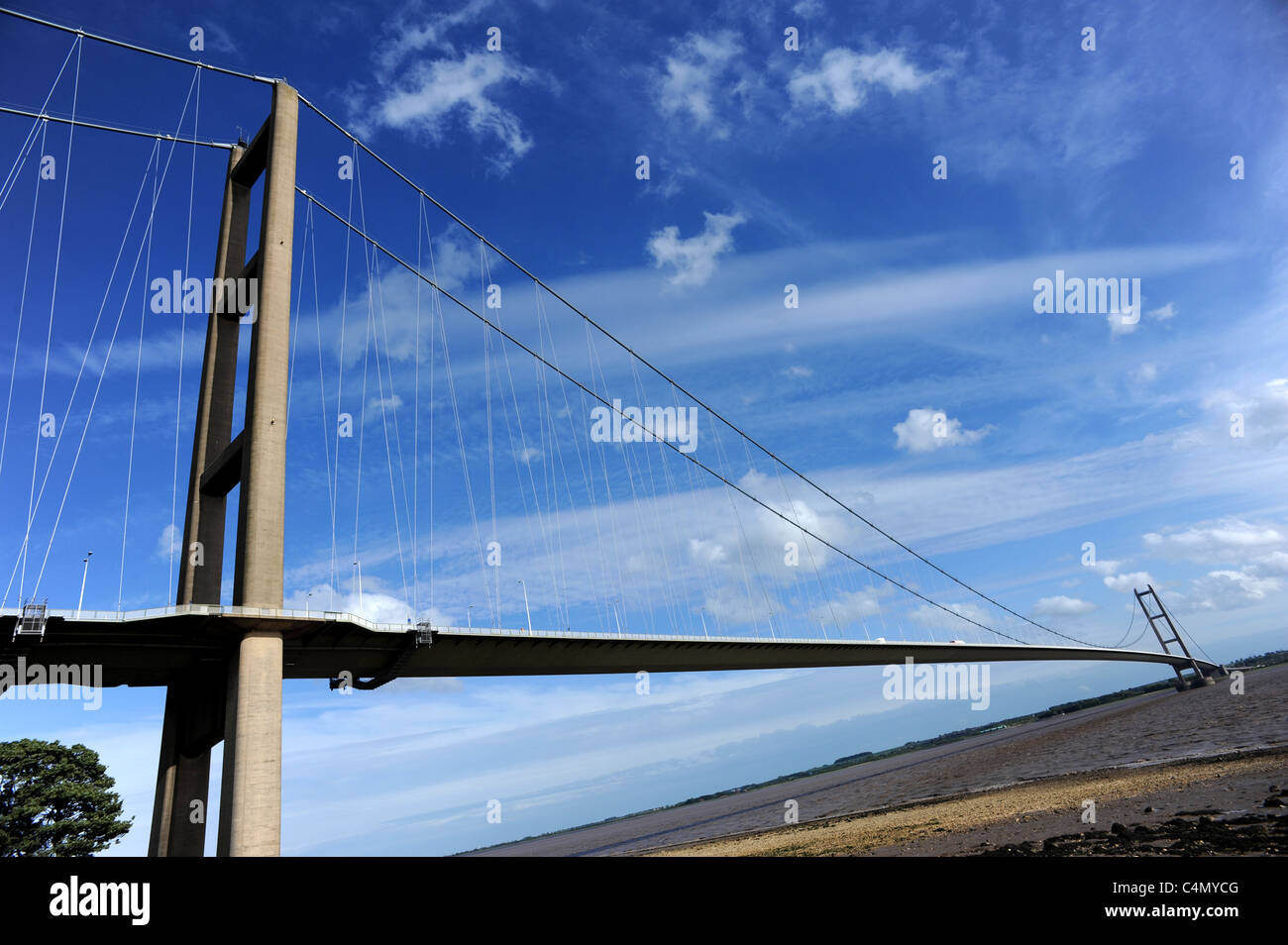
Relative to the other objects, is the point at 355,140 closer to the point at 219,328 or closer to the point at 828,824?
the point at 219,328

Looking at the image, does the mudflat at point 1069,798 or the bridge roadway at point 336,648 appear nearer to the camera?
the bridge roadway at point 336,648

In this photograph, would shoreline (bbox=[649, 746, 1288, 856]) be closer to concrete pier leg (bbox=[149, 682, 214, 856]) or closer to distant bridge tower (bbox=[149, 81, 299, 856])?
distant bridge tower (bbox=[149, 81, 299, 856])

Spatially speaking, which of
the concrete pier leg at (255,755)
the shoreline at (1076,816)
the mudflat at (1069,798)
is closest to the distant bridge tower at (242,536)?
the concrete pier leg at (255,755)

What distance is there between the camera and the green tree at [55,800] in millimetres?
27562

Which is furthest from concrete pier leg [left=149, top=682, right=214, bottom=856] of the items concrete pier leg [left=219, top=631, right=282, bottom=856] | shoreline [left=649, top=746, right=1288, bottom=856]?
shoreline [left=649, top=746, right=1288, bottom=856]

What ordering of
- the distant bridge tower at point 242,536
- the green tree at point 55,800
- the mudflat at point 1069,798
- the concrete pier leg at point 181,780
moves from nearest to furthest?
the distant bridge tower at point 242,536
the concrete pier leg at point 181,780
the mudflat at point 1069,798
the green tree at point 55,800

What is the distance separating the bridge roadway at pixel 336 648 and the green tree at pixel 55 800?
12746mm

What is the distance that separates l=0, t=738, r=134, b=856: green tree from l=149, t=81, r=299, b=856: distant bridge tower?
11.2m

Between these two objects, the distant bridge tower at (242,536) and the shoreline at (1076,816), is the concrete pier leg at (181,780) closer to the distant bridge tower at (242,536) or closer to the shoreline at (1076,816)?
the distant bridge tower at (242,536)
